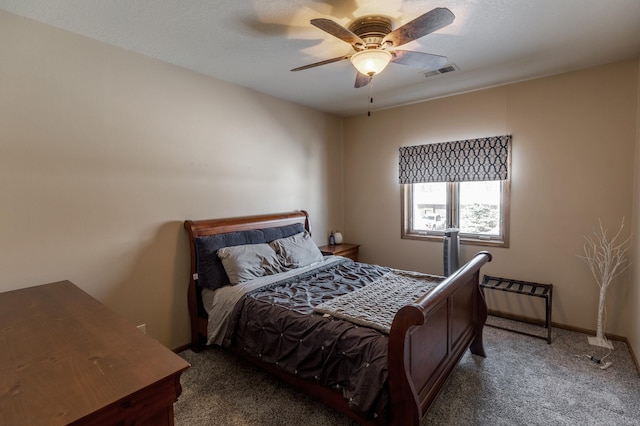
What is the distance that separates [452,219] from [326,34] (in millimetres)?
2669

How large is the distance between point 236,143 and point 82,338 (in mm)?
2373

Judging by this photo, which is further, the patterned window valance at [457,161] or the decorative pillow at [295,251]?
the patterned window valance at [457,161]

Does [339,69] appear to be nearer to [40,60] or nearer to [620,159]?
[40,60]

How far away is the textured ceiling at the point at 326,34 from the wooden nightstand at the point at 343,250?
6.72 ft

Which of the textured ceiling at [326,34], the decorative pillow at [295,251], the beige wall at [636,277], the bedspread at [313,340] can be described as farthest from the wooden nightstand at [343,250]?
the beige wall at [636,277]

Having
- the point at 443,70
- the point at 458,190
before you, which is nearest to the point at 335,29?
the point at 443,70

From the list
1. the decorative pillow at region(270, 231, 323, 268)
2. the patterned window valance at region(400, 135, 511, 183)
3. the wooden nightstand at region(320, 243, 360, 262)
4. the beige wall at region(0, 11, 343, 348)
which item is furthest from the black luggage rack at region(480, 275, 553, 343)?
the beige wall at region(0, 11, 343, 348)

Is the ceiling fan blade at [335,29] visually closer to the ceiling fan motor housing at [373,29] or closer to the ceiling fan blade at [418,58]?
the ceiling fan motor housing at [373,29]

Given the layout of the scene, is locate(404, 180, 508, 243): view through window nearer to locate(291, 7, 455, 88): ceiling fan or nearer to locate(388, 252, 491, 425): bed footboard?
locate(388, 252, 491, 425): bed footboard

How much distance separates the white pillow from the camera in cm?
270

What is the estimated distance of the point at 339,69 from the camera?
2902 mm

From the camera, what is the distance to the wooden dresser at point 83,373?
867 mm

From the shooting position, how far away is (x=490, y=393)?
2.21 metres

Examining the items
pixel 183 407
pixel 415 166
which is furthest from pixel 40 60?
pixel 415 166
